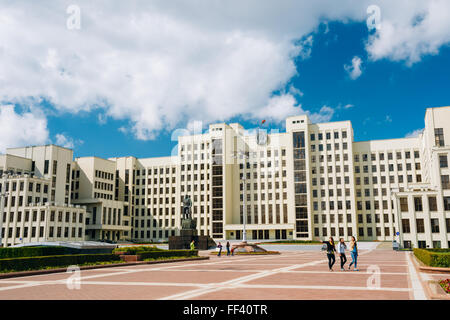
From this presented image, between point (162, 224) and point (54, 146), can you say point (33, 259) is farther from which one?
point (162, 224)

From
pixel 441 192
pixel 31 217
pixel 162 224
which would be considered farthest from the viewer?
pixel 162 224

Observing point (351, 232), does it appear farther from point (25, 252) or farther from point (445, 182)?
point (25, 252)

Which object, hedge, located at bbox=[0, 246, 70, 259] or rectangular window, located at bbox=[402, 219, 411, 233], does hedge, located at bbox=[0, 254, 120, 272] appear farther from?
rectangular window, located at bbox=[402, 219, 411, 233]

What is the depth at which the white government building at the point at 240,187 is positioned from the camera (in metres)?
74.1

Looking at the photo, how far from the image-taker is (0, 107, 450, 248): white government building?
7412 cm

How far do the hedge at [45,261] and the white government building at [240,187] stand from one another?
52501mm

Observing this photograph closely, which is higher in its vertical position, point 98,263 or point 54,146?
point 54,146

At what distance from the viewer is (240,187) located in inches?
3588

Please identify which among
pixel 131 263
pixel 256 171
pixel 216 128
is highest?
pixel 216 128

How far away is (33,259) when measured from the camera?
710 inches

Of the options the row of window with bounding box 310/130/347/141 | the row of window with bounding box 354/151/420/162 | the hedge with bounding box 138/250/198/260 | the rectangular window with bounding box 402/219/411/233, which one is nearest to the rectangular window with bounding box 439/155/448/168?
the rectangular window with bounding box 402/219/411/233

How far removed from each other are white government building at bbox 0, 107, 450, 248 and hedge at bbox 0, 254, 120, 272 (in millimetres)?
52501
